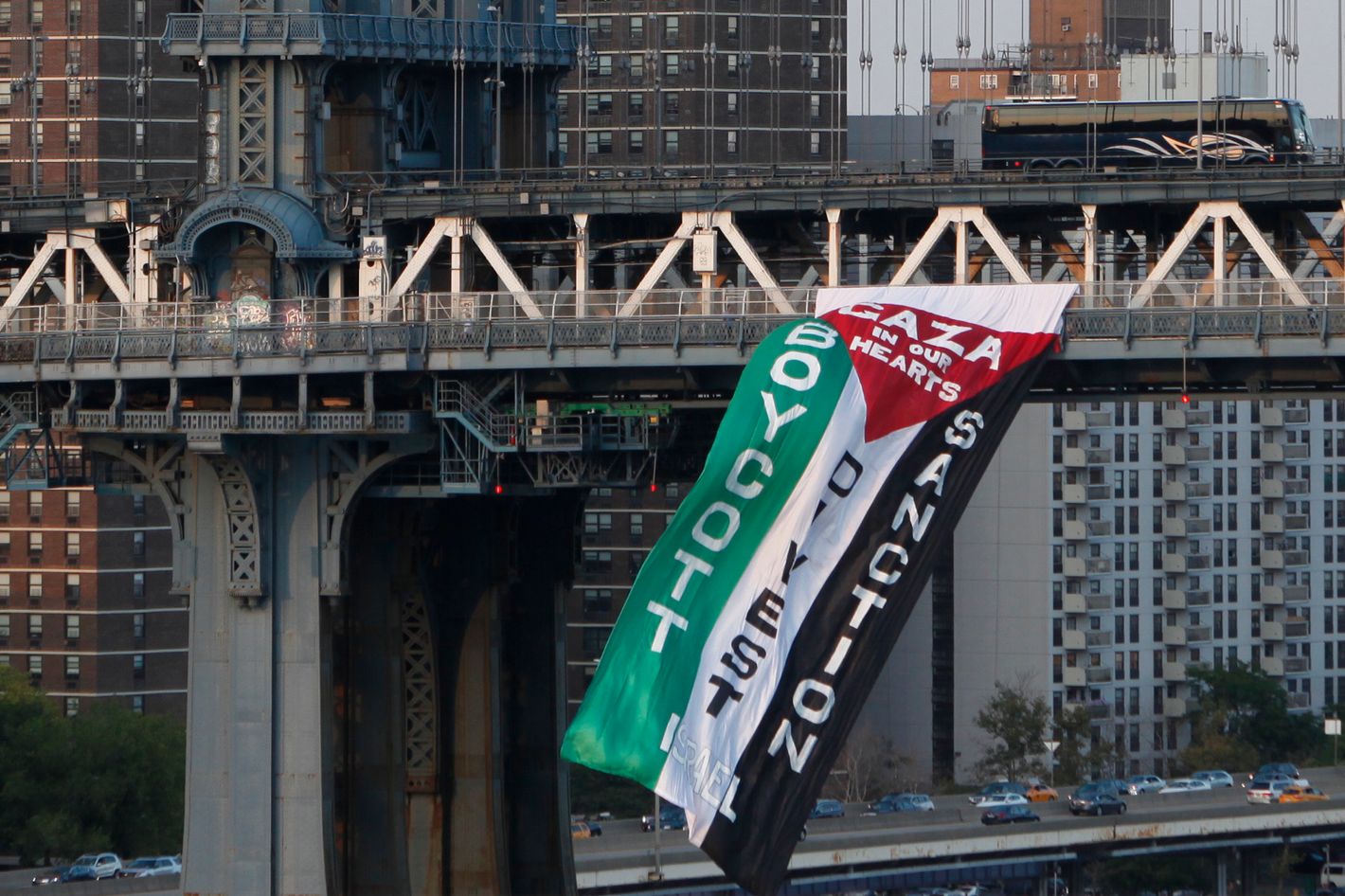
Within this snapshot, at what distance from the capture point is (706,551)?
89.8 meters

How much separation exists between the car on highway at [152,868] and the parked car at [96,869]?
46cm

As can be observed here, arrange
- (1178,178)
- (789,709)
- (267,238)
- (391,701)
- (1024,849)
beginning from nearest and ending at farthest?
(789,709) < (1178,178) < (267,238) < (391,701) < (1024,849)

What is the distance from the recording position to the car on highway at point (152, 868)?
535 feet

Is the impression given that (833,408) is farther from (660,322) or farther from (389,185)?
(389,185)

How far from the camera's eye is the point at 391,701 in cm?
11362

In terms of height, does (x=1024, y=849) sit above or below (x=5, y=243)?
below

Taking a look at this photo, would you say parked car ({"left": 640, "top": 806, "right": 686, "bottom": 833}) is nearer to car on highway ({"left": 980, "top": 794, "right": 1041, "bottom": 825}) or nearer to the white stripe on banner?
car on highway ({"left": 980, "top": 794, "right": 1041, "bottom": 825})

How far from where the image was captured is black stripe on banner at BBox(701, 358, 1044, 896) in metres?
87.4

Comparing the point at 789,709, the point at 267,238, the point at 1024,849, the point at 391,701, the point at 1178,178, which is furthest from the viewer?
the point at 1024,849

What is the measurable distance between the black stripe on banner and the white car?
105 m

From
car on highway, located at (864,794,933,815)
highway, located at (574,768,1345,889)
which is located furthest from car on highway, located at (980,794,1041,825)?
car on highway, located at (864,794,933,815)

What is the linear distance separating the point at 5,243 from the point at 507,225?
56.7 feet

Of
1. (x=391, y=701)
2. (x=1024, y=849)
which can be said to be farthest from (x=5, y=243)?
(x=1024, y=849)

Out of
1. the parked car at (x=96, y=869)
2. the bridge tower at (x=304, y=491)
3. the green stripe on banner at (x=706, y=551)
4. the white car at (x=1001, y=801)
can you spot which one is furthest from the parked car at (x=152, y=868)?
the green stripe on banner at (x=706, y=551)
